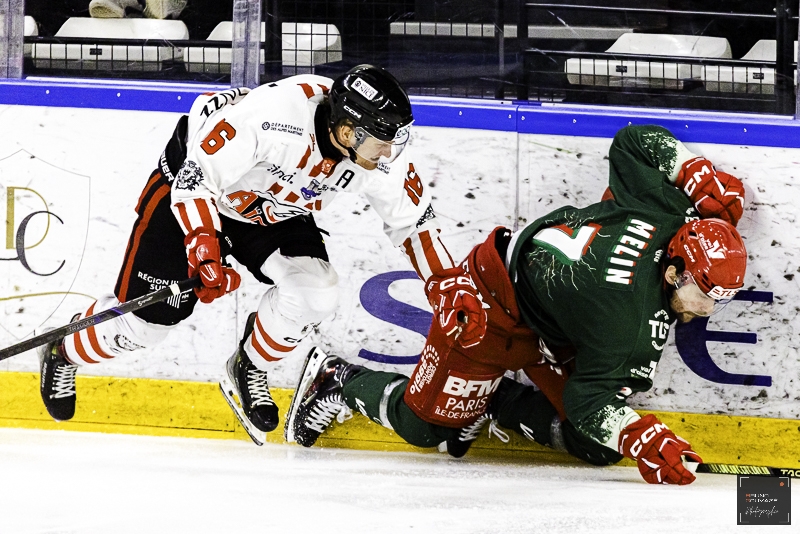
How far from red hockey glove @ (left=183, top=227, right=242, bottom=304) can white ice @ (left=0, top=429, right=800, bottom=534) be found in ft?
1.57

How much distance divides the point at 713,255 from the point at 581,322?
393 mm

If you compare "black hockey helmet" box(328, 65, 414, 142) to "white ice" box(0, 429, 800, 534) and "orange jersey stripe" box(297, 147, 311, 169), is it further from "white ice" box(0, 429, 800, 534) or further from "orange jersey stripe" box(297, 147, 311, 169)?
"white ice" box(0, 429, 800, 534)

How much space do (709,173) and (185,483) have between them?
1.71 m

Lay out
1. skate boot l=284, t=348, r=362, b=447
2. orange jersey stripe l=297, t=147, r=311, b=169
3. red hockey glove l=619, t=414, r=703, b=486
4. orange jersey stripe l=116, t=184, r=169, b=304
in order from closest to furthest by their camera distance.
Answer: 1. red hockey glove l=619, t=414, r=703, b=486
2. orange jersey stripe l=297, t=147, r=311, b=169
3. orange jersey stripe l=116, t=184, r=169, b=304
4. skate boot l=284, t=348, r=362, b=447

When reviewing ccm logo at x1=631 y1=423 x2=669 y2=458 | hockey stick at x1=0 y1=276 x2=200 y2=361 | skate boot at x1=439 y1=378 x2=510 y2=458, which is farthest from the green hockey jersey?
hockey stick at x1=0 y1=276 x2=200 y2=361

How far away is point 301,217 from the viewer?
9.91ft

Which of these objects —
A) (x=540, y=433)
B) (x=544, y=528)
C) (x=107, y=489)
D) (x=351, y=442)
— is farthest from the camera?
(x=351, y=442)

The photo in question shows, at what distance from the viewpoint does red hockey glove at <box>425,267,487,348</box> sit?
108 inches

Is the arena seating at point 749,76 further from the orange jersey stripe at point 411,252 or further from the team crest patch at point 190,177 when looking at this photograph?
the team crest patch at point 190,177

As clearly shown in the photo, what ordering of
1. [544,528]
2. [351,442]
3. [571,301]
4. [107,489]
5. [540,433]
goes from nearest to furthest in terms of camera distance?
→ [544,528]
[107,489]
[571,301]
[540,433]
[351,442]

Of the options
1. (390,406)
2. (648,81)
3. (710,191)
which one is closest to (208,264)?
(390,406)

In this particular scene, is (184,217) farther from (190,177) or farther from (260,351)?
(260,351)

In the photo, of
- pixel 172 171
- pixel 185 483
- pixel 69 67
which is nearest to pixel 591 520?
pixel 185 483

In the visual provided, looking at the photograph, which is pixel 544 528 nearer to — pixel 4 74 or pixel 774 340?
pixel 774 340
